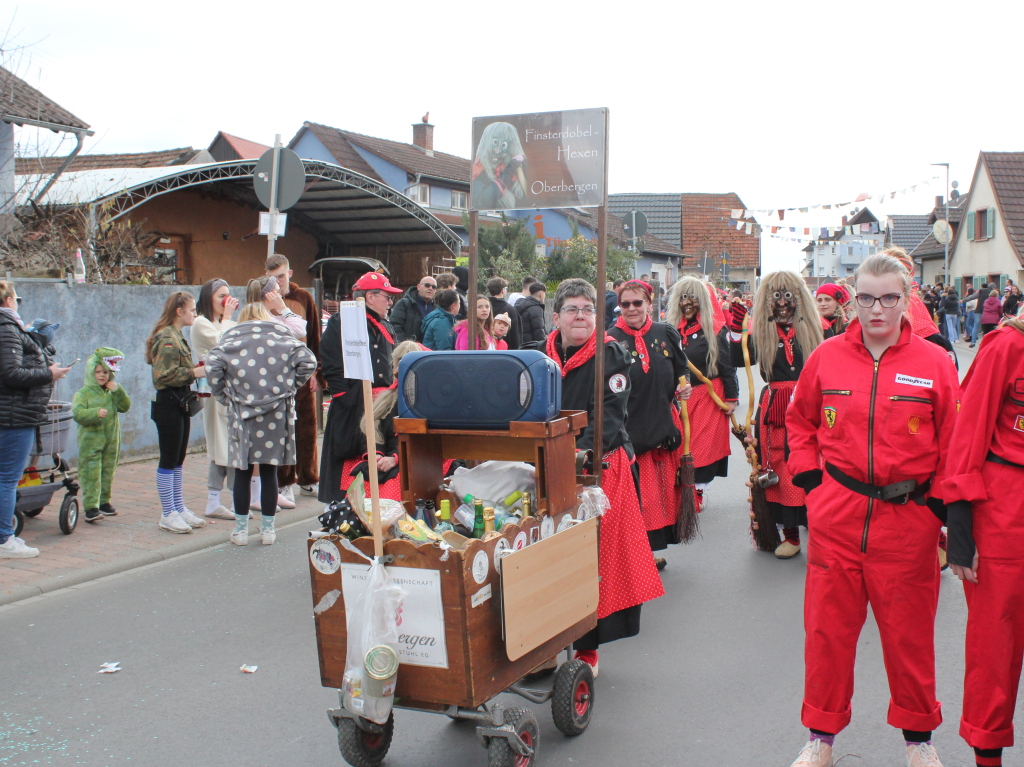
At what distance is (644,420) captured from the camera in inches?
227

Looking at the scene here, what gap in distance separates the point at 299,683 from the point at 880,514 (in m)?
2.80

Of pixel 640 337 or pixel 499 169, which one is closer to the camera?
pixel 499 169

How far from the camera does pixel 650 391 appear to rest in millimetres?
5820

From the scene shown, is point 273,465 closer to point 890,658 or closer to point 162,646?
point 162,646

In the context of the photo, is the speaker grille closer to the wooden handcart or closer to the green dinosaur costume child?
the wooden handcart

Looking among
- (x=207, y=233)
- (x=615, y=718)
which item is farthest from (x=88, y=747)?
(x=207, y=233)

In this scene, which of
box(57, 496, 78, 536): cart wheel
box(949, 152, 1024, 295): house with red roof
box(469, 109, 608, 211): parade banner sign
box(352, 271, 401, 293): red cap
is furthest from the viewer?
box(949, 152, 1024, 295): house with red roof

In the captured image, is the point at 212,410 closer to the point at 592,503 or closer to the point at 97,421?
the point at 97,421

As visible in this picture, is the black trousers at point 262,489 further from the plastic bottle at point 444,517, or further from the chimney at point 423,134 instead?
the chimney at point 423,134

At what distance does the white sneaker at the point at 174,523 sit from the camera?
7312 mm

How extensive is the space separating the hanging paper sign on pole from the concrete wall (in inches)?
269

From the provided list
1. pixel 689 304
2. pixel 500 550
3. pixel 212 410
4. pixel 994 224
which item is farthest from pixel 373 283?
pixel 994 224

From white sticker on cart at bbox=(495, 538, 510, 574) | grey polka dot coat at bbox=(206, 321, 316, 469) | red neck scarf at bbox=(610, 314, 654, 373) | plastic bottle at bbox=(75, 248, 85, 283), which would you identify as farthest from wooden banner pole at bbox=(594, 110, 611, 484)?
plastic bottle at bbox=(75, 248, 85, 283)

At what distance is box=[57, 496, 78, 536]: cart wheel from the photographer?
7156 mm
